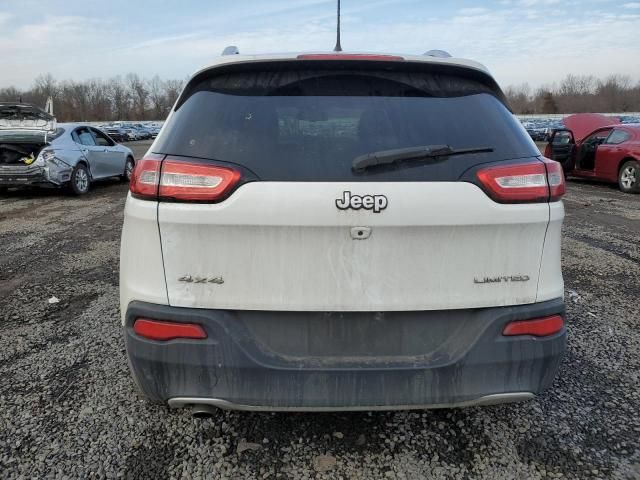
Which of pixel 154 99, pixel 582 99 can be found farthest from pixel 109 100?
pixel 582 99

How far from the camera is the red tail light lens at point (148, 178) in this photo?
72.9 inches

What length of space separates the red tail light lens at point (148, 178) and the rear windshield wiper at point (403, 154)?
2.48 feet

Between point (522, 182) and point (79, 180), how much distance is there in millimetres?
10526

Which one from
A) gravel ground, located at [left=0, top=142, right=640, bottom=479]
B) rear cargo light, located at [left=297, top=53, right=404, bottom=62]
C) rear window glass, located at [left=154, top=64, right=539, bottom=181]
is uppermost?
rear cargo light, located at [left=297, top=53, right=404, bottom=62]

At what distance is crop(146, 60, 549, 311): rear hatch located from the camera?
1.78 m

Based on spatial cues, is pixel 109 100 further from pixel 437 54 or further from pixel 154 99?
pixel 437 54

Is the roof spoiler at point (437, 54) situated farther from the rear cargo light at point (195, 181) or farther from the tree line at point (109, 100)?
the tree line at point (109, 100)

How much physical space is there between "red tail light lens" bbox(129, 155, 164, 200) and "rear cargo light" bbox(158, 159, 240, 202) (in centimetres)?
3

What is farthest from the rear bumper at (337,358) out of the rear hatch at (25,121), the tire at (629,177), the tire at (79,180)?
the tire at (629,177)

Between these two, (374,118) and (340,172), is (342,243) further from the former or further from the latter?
(374,118)

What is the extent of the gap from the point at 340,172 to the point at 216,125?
0.54 metres

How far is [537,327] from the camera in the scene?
6.32 ft

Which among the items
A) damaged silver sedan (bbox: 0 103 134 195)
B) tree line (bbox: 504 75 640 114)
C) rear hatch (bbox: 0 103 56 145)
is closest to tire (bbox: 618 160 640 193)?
damaged silver sedan (bbox: 0 103 134 195)

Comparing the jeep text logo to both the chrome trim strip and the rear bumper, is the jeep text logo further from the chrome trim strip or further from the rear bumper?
the chrome trim strip
